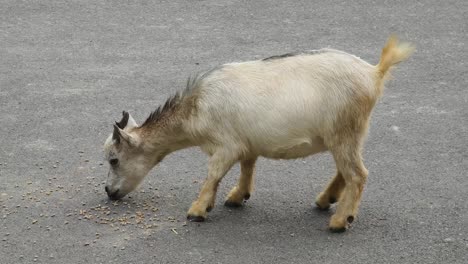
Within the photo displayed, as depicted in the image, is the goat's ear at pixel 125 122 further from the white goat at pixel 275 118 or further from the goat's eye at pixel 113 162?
the goat's eye at pixel 113 162

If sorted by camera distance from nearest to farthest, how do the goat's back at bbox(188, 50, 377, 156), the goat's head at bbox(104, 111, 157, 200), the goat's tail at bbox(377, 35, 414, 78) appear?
the goat's back at bbox(188, 50, 377, 156), the goat's tail at bbox(377, 35, 414, 78), the goat's head at bbox(104, 111, 157, 200)

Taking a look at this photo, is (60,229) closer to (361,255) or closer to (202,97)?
(202,97)

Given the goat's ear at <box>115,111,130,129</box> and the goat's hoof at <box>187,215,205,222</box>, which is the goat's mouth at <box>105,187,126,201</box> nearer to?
the goat's ear at <box>115,111,130,129</box>

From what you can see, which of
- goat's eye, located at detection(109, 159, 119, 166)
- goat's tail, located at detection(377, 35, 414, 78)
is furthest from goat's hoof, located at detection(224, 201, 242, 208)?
goat's tail, located at detection(377, 35, 414, 78)

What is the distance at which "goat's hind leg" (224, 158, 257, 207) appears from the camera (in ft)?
22.2

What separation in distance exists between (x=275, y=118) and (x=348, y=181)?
76 cm

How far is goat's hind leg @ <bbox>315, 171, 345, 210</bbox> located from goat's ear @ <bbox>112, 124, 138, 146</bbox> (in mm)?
1575

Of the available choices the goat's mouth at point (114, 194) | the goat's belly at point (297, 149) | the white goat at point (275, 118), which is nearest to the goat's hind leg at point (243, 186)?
the white goat at point (275, 118)

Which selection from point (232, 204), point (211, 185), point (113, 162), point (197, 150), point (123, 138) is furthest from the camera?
point (197, 150)

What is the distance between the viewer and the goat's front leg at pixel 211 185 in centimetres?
641

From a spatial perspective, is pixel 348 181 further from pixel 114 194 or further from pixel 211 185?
pixel 114 194

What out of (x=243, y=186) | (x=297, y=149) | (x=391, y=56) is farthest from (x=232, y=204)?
(x=391, y=56)

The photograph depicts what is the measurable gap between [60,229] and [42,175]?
0.95 metres

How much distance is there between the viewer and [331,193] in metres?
6.74
